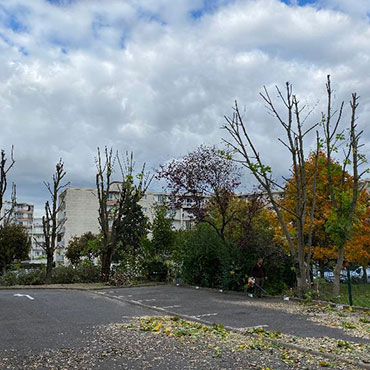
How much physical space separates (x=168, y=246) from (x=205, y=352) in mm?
17709

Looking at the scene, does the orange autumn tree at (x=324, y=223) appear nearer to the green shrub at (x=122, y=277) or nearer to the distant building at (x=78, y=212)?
the green shrub at (x=122, y=277)

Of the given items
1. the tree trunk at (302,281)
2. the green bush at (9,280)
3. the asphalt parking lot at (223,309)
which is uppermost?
the tree trunk at (302,281)

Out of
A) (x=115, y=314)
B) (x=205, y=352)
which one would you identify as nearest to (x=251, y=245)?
(x=115, y=314)

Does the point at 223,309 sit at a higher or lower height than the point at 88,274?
lower

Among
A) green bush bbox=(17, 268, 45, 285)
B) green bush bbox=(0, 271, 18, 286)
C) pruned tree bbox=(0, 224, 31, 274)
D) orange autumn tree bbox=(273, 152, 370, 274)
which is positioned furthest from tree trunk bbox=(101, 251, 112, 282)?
pruned tree bbox=(0, 224, 31, 274)

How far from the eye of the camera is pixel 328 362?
7098 millimetres

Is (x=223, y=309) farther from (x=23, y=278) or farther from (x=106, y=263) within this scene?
(x=23, y=278)

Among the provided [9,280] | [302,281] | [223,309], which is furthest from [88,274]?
[223,309]

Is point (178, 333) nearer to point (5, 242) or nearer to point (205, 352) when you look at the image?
point (205, 352)

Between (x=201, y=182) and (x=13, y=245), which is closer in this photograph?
(x=201, y=182)

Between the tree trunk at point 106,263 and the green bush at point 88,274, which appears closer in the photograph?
the tree trunk at point 106,263

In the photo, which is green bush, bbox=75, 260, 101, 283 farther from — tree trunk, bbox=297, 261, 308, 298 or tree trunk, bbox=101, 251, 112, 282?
tree trunk, bbox=297, 261, 308, 298

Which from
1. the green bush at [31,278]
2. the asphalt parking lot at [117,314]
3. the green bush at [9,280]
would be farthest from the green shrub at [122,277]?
the green bush at [9,280]

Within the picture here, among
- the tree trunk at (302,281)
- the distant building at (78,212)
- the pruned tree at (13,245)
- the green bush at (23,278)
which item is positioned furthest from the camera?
the distant building at (78,212)
